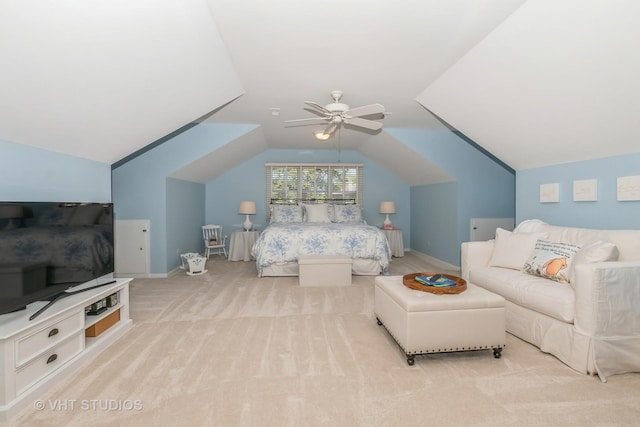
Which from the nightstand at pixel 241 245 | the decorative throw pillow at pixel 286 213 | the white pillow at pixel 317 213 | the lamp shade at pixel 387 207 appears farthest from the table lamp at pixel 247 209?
the lamp shade at pixel 387 207

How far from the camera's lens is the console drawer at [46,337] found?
169 centimetres

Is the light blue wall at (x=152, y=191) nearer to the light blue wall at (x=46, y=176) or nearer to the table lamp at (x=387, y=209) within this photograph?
the light blue wall at (x=46, y=176)

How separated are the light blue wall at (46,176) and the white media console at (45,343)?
0.85 meters

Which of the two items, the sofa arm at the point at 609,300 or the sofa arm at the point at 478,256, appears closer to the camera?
the sofa arm at the point at 609,300

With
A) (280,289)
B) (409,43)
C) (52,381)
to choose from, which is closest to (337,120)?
(409,43)

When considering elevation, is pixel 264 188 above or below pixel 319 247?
above

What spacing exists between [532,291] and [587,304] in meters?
0.40

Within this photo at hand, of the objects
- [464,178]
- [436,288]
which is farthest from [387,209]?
[436,288]

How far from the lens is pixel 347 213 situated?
623 cm

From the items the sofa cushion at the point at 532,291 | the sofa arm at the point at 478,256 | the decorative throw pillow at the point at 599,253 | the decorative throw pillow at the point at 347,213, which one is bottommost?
the sofa cushion at the point at 532,291

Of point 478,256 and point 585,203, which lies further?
point 478,256

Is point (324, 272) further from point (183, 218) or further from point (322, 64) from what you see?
point (183, 218)

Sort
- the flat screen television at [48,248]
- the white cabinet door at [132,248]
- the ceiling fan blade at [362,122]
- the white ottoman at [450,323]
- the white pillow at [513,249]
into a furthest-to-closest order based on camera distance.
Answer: the white cabinet door at [132,248], the ceiling fan blade at [362,122], the white pillow at [513,249], the white ottoman at [450,323], the flat screen television at [48,248]

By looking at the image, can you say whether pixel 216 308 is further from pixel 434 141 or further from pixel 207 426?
pixel 434 141
